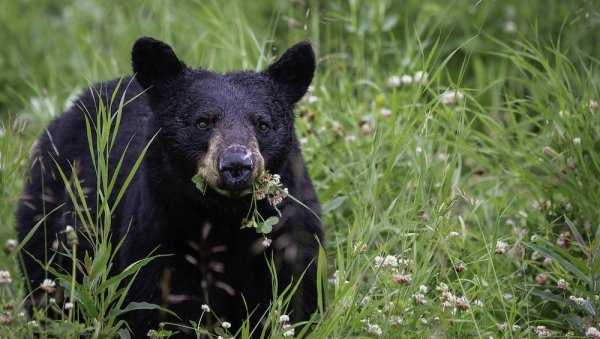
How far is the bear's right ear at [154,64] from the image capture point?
4.79 m

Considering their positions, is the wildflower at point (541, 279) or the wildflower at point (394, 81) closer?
the wildflower at point (541, 279)

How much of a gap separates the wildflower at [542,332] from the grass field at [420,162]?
0.01m

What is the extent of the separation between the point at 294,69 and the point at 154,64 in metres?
0.61

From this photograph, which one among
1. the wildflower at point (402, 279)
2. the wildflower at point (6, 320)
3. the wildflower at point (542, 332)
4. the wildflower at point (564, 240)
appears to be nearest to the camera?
the wildflower at point (6, 320)

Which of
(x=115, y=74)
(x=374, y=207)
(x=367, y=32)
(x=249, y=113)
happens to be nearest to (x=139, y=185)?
(x=249, y=113)

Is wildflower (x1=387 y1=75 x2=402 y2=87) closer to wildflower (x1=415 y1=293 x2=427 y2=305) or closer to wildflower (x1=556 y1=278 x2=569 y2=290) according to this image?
wildflower (x1=556 y1=278 x2=569 y2=290)

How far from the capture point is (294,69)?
495 cm

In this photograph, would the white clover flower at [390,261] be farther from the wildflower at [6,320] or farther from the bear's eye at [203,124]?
the wildflower at [6,320]

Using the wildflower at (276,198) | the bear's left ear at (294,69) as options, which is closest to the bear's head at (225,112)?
the bear's left ear at (294,69)

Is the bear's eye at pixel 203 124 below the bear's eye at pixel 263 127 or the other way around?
the other way around

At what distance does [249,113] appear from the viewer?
4.60 m

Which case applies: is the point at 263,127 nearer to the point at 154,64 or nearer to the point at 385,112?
the point at 154,64

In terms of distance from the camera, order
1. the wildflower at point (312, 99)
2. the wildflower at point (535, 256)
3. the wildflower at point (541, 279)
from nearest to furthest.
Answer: the wildflower at point (541, 279) → the wildflower at point (535, 256) → the wildflower at point (312, 99)

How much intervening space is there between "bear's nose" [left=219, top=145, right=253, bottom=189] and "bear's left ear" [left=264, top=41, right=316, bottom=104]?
2.61 feet
